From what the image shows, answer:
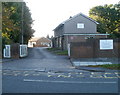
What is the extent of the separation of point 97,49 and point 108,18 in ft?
118

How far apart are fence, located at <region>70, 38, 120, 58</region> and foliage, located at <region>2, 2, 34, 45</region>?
34.0ft

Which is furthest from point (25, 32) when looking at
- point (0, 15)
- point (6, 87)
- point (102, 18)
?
point (6, 87)

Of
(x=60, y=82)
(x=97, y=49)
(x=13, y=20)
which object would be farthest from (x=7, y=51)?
(x=60, y=82)

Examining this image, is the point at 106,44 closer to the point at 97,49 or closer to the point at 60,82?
the point at 97,49

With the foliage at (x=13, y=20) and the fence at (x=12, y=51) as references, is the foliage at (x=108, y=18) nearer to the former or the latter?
the foliage at (x=13, y=20)

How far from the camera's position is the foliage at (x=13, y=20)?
1253 inches

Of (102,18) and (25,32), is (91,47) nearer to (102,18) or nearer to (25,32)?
(25,32)

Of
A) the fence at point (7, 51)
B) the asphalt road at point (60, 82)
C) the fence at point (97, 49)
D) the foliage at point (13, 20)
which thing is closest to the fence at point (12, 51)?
the fence at point (7, 51)

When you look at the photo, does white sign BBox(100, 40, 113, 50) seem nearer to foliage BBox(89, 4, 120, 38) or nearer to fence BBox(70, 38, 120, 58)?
fence BBox(70, 38, 120, 58)

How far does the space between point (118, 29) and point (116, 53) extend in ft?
113

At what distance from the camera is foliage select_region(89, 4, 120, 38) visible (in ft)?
188

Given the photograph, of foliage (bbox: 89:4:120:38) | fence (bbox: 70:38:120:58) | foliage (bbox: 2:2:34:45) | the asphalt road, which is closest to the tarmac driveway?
fence (bbox: 70:38:120:58)

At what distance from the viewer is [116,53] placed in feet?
81.2

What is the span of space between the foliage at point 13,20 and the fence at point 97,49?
1037cm
